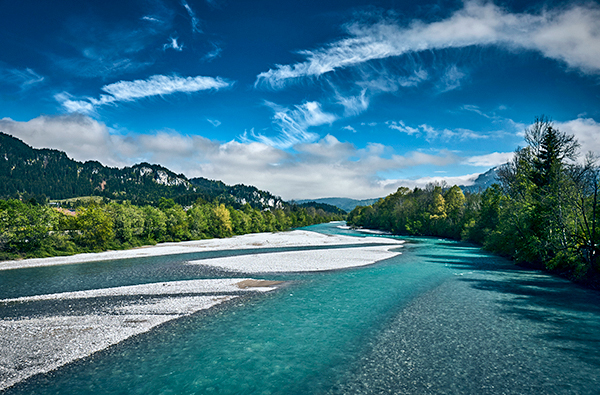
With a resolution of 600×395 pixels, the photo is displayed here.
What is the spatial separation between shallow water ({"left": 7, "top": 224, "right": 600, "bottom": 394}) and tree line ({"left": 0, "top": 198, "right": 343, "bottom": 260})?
45600mm

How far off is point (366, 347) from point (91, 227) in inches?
2410

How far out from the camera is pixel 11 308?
68.4ft

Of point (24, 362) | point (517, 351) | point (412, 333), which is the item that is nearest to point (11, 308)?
point (24, 362)

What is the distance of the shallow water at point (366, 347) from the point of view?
36.6ft

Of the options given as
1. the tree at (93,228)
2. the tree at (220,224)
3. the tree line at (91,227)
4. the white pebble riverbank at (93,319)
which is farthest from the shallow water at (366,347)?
the tree at (220,224)

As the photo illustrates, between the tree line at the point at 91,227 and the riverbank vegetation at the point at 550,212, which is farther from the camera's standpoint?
the tree line at the point at 91,227

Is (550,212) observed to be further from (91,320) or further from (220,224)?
(220,224)

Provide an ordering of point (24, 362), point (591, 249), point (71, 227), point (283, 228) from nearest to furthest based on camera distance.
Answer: point (24, 362) < point (591, 249) < point (71, 227) < point (283, 228)

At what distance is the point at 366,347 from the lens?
14.4 meters

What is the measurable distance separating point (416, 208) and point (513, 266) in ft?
219

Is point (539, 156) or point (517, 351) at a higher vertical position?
point (539, 156)

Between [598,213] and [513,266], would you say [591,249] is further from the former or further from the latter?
[513,266]

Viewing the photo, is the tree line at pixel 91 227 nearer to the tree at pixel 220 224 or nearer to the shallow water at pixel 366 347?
the tree at pixel 220 224

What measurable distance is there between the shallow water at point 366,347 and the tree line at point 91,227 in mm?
45600
